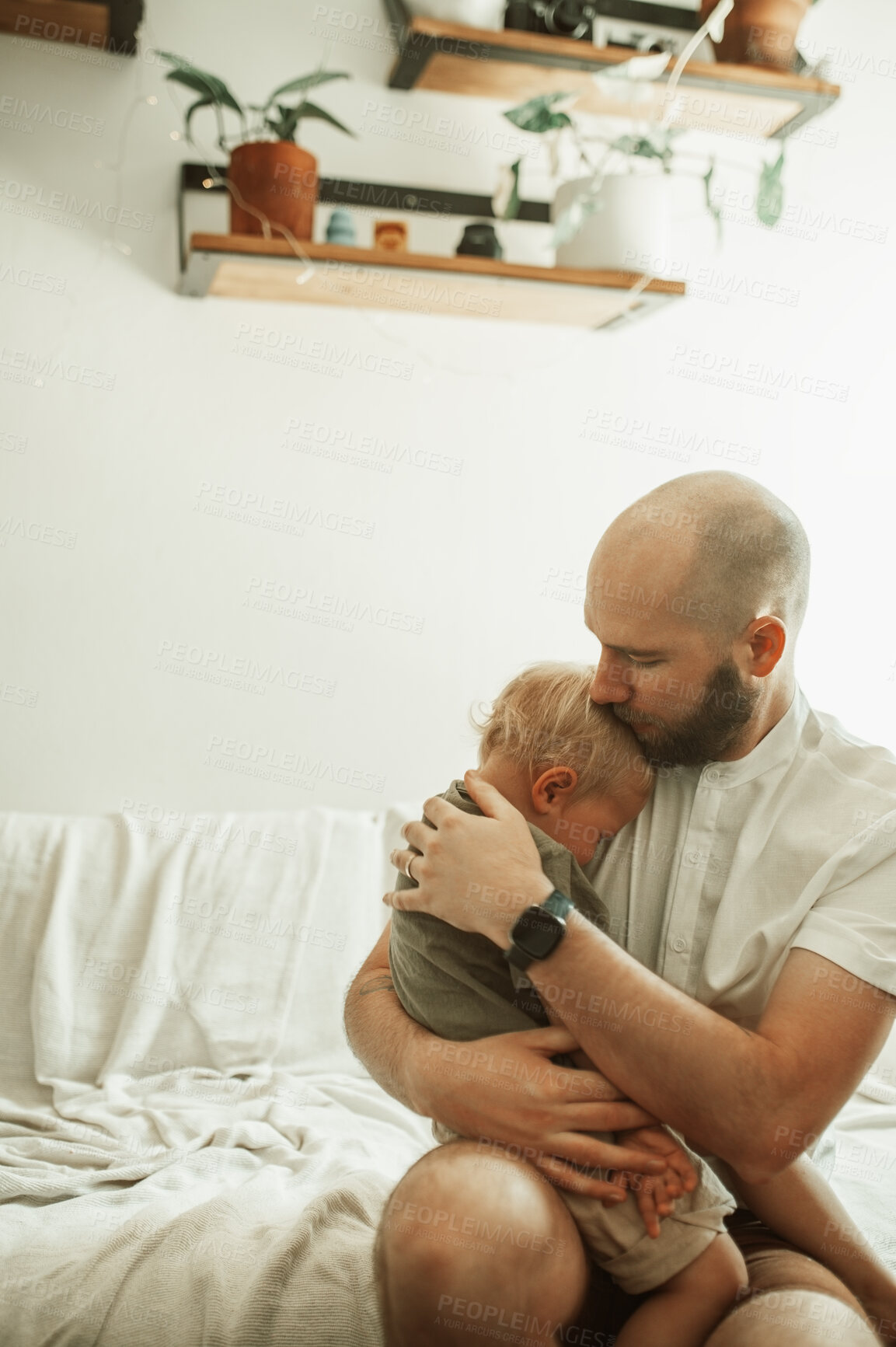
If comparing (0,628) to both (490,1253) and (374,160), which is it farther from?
(490,1253)

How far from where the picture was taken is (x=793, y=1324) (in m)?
0.99

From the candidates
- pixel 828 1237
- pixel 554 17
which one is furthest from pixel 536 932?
pixel 554 17

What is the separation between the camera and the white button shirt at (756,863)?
119cm

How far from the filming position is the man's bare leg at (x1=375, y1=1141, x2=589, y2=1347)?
0.95 meters

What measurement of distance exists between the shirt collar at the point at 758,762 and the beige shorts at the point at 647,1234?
1.45 ft

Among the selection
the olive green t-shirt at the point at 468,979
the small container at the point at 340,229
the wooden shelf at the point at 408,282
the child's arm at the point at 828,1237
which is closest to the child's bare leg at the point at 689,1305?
the child's arm at the point at 828,1237

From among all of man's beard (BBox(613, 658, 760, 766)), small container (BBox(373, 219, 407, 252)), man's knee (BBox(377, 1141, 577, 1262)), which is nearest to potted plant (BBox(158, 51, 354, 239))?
small container (BBox(373, 219, 407, 252))

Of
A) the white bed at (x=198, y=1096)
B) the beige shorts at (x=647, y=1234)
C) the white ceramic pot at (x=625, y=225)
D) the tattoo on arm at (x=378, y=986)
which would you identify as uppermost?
the white ceramic pot at (x=625, y=225)

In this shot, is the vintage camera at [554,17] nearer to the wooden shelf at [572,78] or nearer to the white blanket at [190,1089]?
the wooden shelf at [572,78]

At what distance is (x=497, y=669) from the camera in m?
2.52

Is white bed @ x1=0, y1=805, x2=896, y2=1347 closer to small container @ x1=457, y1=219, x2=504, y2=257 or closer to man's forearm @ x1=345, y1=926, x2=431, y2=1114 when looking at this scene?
man's forearm @ x1=345, y1=926, x2=431, y2=1114

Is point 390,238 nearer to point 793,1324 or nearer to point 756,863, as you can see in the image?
point 756,863

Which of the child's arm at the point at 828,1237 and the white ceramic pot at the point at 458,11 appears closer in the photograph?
the child's arm at the point at 828,1237

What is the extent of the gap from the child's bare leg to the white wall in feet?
4.87
